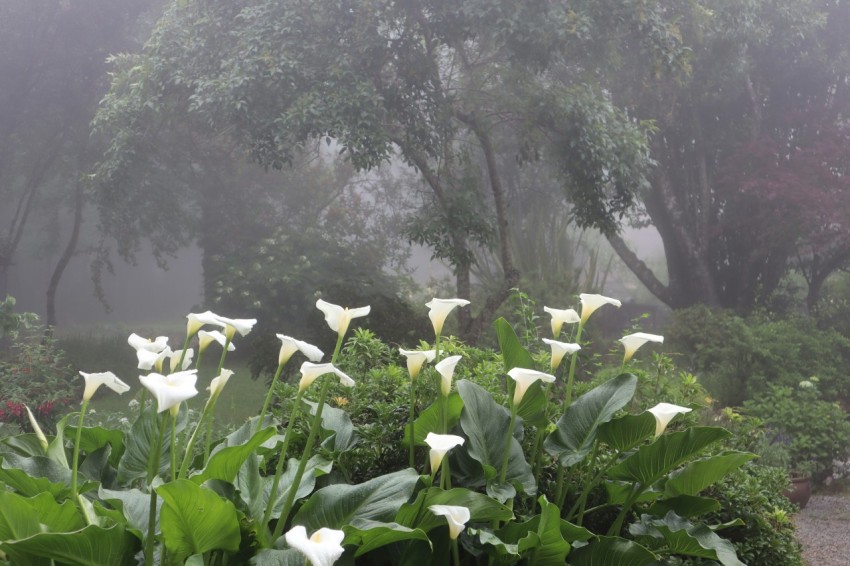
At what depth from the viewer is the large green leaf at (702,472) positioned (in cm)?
131

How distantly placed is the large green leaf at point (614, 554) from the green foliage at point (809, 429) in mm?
2893

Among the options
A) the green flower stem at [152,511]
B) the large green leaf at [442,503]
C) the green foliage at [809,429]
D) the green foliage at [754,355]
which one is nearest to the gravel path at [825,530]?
the green foliage at [809,429]

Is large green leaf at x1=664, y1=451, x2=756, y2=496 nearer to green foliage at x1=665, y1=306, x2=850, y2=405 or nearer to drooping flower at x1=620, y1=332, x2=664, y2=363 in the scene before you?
drooping flower at x1=620, y1=332, x2=664, y2=363

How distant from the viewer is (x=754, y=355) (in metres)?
5.07

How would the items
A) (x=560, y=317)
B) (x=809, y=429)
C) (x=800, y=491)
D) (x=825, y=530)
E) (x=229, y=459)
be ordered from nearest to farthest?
(x=229, y=459) → (x=560, y=317) → (x=825, y=530) → (x=800, y=491) → (x=809, y=429)

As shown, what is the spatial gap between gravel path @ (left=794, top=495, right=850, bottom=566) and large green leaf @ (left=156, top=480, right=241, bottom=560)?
229 centimetres

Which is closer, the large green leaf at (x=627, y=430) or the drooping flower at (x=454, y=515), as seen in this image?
the drooping flower at (x=454, y=515)

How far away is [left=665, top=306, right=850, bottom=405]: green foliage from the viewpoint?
4.97 meters

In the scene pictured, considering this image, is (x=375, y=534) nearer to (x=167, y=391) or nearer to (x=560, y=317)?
(x=167, y=391)

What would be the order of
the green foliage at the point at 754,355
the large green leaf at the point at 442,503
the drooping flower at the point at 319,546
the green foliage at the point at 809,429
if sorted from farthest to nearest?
the green foliage at the point at 754,355
the green foliage at the point at 809,429
the large green leaf at the point at 442,503
the drooping flower at the point at 319,546

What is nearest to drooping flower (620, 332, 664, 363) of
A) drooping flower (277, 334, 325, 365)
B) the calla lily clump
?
the calla lily clump

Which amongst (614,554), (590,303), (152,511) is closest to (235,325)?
(152,511)

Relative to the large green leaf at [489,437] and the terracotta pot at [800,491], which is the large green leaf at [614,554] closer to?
the large green leaf at [489,437]

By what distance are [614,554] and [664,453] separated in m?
0.19
